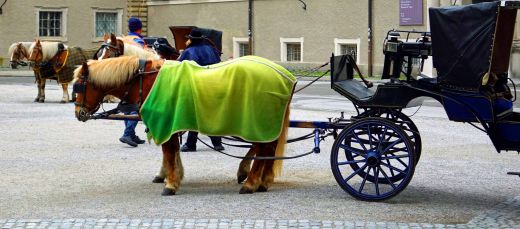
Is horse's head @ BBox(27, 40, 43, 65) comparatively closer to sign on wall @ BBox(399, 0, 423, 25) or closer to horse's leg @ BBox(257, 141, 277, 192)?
horse's leg @ BBox(257, 141, 277, 192)

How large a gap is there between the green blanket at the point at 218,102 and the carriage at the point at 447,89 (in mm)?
695

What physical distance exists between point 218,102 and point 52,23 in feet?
116

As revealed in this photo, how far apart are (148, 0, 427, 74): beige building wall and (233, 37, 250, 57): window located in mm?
180

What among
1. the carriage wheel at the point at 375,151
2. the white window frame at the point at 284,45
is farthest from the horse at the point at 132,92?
the white window frame at the point at 284,45

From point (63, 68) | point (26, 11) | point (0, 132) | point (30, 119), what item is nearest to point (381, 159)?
point (0, 132)

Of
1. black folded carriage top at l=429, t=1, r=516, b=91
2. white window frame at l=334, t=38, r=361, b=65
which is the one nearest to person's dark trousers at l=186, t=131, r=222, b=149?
black folded carriage top at l=429, t=1, r=516, b=91

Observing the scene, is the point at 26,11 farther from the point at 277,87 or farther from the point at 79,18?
the point at 277,87

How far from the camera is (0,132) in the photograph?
1686 centimetres

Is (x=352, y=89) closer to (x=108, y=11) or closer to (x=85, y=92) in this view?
(x=85, y=92)

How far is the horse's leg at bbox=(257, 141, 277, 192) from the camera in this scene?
10562mm

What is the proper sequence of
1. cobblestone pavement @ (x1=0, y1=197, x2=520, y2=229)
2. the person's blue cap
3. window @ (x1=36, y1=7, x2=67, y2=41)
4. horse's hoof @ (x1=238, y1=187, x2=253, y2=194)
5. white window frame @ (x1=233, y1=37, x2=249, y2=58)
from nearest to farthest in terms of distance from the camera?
cobblestone pavement @ (x1=0, y1=197, x2=520, y2=229) → horse's hoof @ (x1=238, y1=187, x2=253, y2=194) → the person's blue cap → white window frame @ (x1=233, y1=37, x2=249, y2=58) → window @ (x1=36, y1=7, x2=67, y2=41)

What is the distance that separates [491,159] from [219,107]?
4.48 meters

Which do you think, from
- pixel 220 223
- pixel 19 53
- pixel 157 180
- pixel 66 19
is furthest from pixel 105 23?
pixel 220 223

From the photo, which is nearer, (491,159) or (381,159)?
(381,159)
